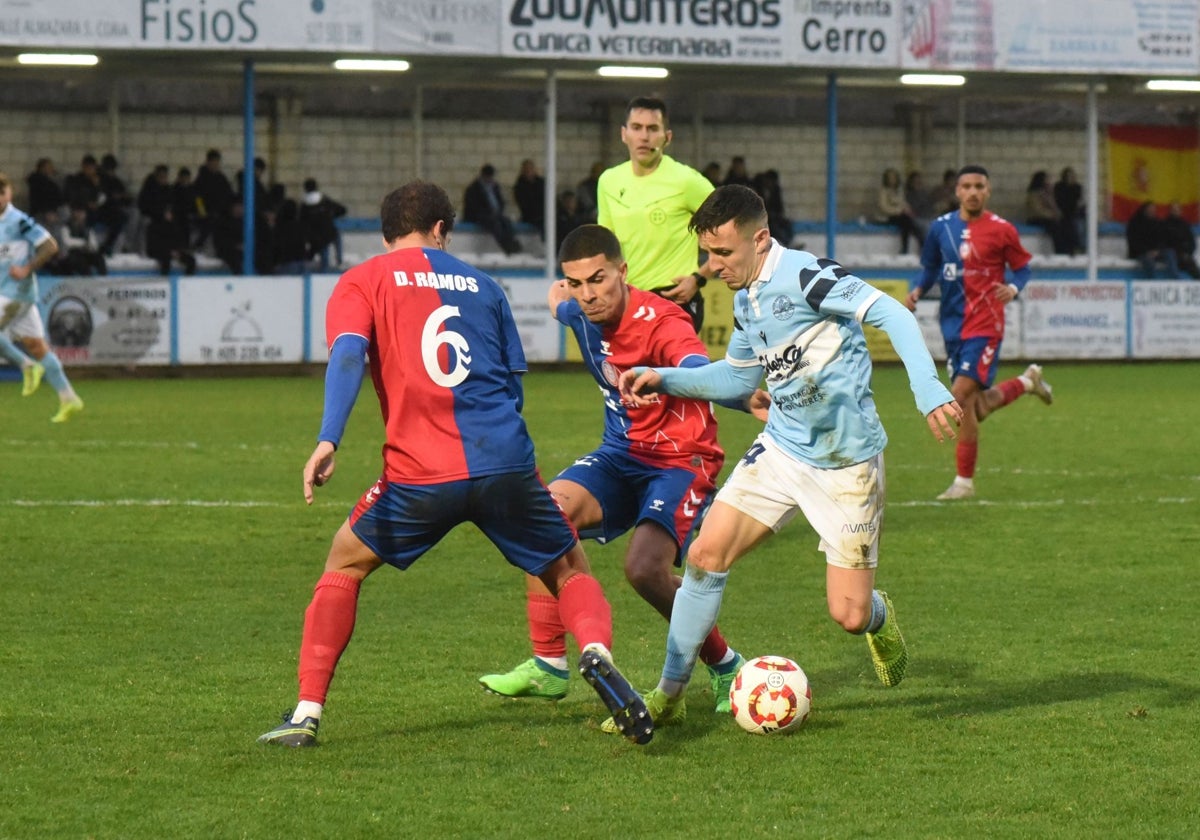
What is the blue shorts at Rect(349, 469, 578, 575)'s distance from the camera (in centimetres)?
527

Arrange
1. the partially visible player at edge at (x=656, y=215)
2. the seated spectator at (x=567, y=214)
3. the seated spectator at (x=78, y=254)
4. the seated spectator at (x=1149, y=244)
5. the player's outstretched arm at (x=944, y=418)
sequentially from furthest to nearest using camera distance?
the seated spectator at (x=1149, y=244) < the seated spectator at (x=567, y=214) < the seated spectator at (x=78, y=254) < the partially visible player at edge at (x=656, y=215) < the player's outstretched arm at (x=944, y=418)

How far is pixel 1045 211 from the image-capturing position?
3036 cm

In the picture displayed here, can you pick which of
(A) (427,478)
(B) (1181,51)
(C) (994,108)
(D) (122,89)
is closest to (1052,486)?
(A) (427,478)

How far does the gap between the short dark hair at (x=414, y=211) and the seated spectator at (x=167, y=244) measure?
61.6 feet

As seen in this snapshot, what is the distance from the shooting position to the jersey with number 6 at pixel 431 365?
5.28 metres

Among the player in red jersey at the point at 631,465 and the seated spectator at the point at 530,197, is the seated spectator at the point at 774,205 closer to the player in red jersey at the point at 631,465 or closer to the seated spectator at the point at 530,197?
the seated spectator at the point at 530,197

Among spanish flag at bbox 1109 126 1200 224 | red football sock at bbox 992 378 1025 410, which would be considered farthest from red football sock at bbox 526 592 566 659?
spanish flag at bbox 1109 126 1200 224

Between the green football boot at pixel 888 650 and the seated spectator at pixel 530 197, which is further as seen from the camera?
the seated spectator at pixel 530 197

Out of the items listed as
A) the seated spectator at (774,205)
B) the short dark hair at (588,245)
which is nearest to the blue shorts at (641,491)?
the short dark hair at (588,245)

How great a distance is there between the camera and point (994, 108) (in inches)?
1288

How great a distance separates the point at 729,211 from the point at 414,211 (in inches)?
36.7

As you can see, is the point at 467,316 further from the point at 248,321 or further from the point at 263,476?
the point at 248,321

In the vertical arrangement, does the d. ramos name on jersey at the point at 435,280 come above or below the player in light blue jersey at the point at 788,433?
above

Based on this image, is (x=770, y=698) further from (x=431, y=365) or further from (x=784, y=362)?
(x=431, y=365)
